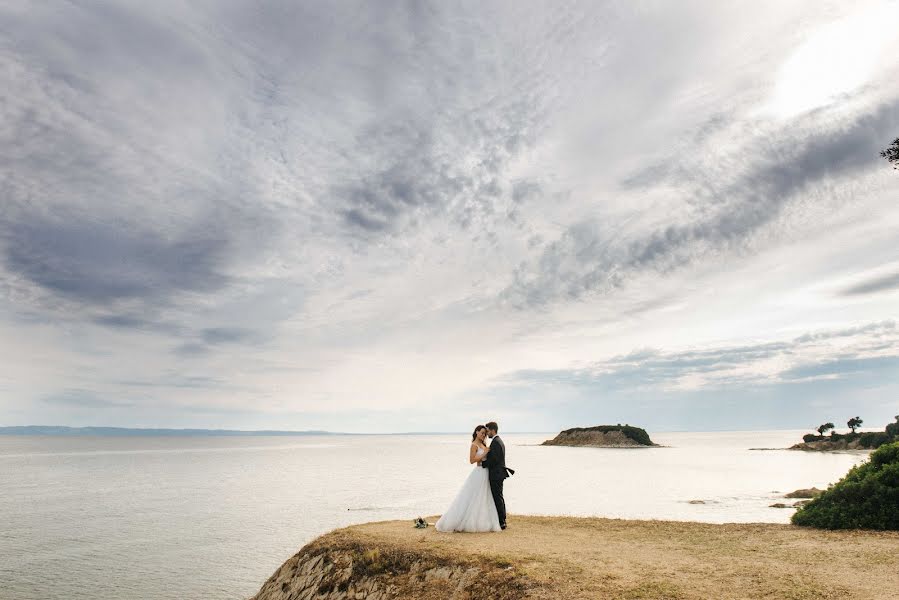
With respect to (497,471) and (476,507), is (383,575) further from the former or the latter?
(497,471)

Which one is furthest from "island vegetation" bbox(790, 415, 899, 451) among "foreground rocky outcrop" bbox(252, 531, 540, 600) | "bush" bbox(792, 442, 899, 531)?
"foreground rocky outcrop" bbox(252, 531, 540, 600)

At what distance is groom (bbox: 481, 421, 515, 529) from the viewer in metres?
20.5

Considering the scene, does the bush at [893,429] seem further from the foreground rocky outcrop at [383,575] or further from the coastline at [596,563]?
the foreground rocky outcrop at [383,575]

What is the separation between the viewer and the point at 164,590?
2695 cm

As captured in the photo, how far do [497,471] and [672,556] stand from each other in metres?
6.79

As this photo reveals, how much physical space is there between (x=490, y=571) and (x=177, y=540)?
33854 millimetres

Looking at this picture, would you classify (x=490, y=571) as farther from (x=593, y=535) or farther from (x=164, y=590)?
(x=164, y=590)

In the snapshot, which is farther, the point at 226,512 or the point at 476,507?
the point at 226,512

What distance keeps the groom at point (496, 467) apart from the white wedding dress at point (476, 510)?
20 centimetres

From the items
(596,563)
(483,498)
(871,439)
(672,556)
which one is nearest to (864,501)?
(672,556)

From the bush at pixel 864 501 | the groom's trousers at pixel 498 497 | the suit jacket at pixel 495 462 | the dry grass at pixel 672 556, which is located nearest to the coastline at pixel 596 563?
the dry grass at pixel 672 556

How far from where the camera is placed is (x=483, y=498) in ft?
67.8

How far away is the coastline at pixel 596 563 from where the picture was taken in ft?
43.2

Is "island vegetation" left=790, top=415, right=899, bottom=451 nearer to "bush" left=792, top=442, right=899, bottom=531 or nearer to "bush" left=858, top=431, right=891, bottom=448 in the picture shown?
"bush" left=858, top=431, right=891, bottom=448
